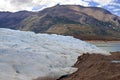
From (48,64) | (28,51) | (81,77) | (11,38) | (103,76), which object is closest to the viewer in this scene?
(103,76)

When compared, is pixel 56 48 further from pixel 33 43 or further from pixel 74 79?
pixel 74 79

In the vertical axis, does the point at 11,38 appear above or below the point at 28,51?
above

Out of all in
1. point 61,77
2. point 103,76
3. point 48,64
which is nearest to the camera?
point 103,76

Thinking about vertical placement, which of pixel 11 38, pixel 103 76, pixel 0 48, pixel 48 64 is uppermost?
pixel 11 38

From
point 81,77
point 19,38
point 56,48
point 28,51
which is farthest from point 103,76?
point 19,38

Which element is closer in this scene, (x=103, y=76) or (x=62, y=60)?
(x=103, y=76)

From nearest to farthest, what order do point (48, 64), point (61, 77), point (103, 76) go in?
point (103, 76) < point (61, 77) < point (48, 64)

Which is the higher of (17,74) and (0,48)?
(0,48)

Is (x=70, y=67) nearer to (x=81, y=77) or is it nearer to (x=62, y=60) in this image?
(x=62, y=60)

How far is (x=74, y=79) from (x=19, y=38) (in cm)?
1046

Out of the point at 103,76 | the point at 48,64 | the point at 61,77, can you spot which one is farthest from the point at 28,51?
the point at 103,76

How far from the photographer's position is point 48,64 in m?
18.9

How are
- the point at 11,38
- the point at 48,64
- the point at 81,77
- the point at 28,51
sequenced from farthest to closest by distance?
the point at 11,38, the point at 28,51, the point at 48,64, the point at 81,77

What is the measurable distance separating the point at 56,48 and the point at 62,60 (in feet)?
11.3
